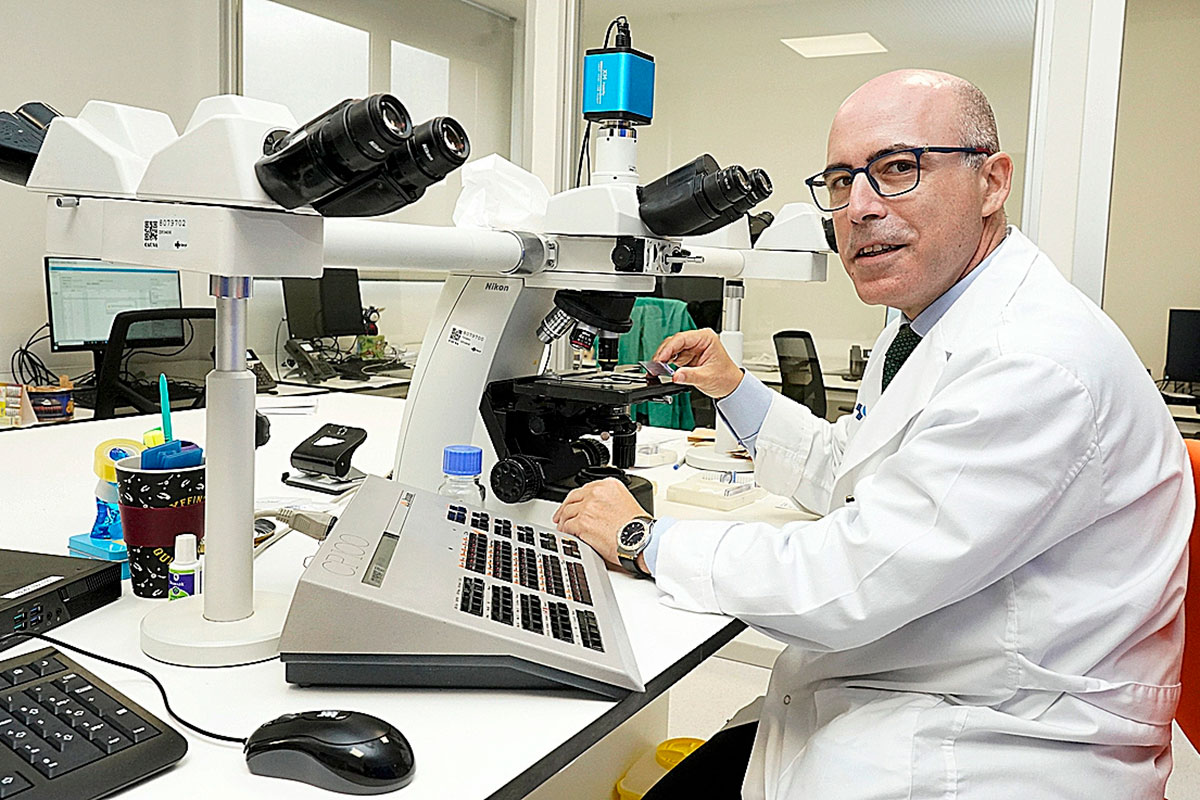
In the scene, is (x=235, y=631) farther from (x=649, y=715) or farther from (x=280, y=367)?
(x=280, y=367)

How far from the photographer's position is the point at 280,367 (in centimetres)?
414

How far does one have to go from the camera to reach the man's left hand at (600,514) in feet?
3.94

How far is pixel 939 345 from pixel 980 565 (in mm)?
263

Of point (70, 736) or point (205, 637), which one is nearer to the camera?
point (70, 736)

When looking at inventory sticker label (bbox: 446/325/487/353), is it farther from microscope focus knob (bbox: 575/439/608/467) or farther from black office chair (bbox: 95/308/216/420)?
black office chair (bbox: 95/308/216/420)

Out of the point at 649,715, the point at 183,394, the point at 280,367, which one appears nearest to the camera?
the point at 649,715

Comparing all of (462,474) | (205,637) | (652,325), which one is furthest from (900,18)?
(205,637)

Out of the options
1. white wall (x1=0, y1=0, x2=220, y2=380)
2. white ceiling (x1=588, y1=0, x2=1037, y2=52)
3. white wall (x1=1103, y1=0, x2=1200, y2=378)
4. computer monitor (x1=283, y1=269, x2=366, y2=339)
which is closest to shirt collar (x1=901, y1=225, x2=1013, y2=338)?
white wall (x1=1103, y1=0, x2=1200, y2=378)

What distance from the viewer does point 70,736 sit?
712 mm

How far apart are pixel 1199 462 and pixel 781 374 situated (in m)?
2.27

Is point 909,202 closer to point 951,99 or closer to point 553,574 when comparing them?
point 951,99

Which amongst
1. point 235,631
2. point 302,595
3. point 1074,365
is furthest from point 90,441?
point 1074,365

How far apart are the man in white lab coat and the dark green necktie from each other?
31 centimetres

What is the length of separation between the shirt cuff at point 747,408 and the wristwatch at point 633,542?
1.29 ft
